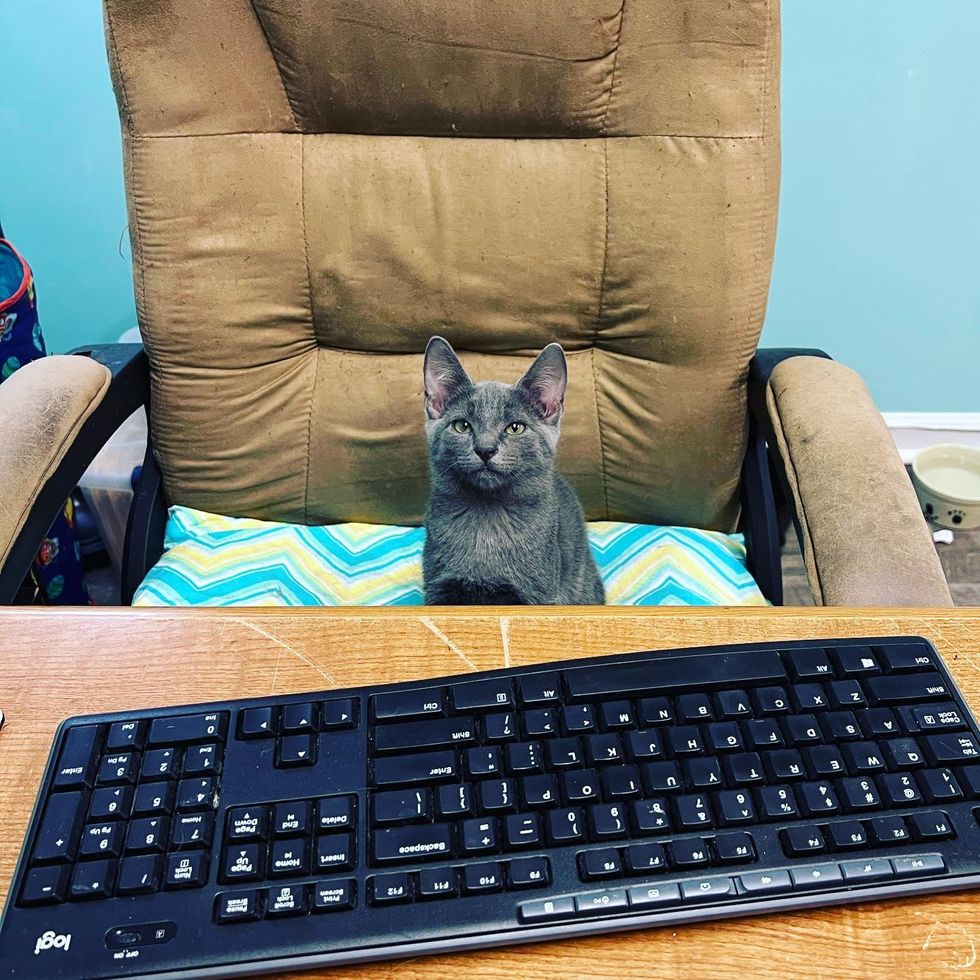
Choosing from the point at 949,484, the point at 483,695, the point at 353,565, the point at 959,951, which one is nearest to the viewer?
the point at 959,951

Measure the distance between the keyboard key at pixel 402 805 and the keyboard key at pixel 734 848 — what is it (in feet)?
0.50

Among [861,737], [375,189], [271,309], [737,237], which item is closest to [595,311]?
[737,237]

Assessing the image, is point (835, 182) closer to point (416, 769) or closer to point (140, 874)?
point (416, 769)

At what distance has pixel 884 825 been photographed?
0.46m

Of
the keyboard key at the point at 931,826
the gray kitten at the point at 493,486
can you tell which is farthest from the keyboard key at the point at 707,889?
the gray kitten at the point at 493,486

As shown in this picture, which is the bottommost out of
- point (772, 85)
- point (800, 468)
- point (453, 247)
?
point (800, 468)

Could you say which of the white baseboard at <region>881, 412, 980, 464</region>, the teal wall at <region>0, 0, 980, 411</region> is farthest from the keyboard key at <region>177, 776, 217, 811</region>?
the white baseboard at <region>881, 412, 980, 464</region>

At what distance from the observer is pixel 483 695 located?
1.71 feet

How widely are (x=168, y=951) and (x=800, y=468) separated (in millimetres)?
715

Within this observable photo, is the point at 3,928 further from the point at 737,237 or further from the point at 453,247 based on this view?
the point at 737,237

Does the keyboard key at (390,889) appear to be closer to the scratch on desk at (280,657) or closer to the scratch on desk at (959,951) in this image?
the scratch on desk at (280,657)

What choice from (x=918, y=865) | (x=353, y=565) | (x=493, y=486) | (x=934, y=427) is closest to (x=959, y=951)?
(x=918, y=865)

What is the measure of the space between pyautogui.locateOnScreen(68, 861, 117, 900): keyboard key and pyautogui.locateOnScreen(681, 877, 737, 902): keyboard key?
302mm

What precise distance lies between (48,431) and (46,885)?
55cm
